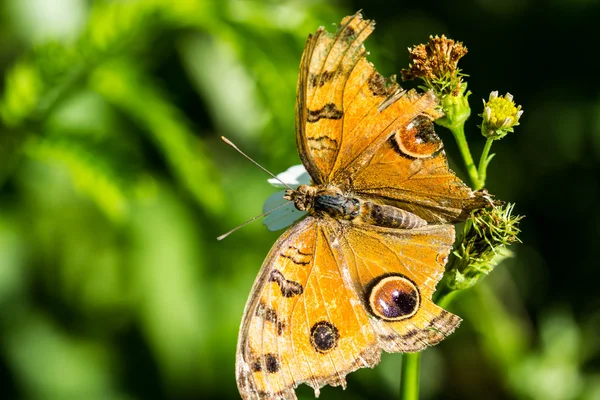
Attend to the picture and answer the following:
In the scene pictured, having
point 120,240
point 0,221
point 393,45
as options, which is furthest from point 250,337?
point 393,45

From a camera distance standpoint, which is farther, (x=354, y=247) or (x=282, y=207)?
(x=282, y=207)

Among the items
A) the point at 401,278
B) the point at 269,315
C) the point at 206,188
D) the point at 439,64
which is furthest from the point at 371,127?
the point at 206,188

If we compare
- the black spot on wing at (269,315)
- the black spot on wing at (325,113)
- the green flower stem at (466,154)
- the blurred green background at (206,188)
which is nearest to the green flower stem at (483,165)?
the green flower stem at (466,154)

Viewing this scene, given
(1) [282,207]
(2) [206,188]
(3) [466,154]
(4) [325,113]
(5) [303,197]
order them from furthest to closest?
1. (2) [206,188]
2. (1) [282,207]
3. (5) [303,197]
4. (4) [325,113]
5. (3) [466,154]

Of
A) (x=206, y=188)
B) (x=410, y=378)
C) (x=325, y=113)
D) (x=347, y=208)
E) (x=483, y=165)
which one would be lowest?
(x=410, y=378)

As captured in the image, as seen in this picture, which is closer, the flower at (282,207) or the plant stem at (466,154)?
the plant stem at (466,154)

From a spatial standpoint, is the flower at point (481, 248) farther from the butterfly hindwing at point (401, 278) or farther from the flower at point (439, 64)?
the flower at point (439, 64)

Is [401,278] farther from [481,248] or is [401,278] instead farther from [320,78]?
[320,78]
